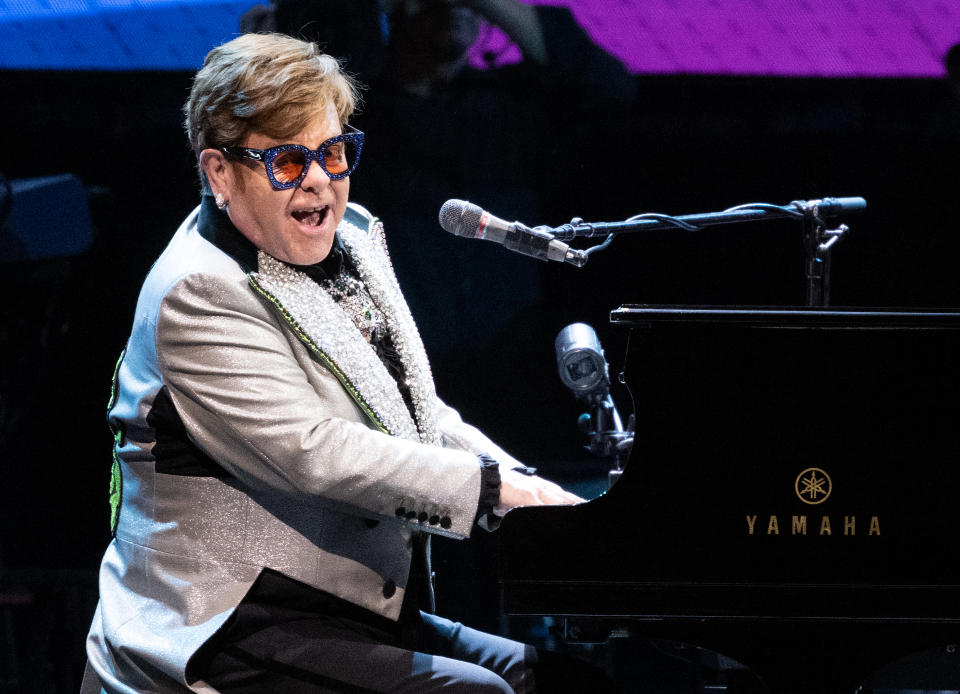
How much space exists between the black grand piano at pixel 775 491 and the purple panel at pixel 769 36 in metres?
1.94

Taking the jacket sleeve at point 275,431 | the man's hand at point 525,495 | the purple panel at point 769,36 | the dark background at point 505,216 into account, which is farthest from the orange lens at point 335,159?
the purple panel at point 769,36

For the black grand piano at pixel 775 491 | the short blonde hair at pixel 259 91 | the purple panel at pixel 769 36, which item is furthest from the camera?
the purple panel at pixel 769 36

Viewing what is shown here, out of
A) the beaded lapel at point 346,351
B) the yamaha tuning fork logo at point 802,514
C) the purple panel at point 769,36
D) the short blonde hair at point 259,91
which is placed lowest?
the yamaha tuning fork logo at point 802,514

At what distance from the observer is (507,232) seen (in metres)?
2.20

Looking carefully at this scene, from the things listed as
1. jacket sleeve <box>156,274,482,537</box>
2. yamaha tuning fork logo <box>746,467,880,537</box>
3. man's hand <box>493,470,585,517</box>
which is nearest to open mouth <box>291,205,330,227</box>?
jacket sleeve <box>156,274,482,537</box>

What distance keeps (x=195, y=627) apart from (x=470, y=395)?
71.3 inches

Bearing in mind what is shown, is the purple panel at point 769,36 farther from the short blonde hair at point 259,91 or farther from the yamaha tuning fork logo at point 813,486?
the yamaha tuning fork logo at point 813,486

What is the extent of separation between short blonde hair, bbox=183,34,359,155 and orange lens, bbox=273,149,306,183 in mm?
38

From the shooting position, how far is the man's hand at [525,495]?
6.53ft

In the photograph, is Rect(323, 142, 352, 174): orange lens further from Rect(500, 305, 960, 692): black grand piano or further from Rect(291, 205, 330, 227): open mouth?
Rect(500, 305, 960, 692): black grand piano

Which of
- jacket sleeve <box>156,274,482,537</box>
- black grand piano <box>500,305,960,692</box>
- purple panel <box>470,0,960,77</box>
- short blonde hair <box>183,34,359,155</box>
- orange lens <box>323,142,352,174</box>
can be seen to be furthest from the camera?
purple panel <box>470,0,960,77</box>

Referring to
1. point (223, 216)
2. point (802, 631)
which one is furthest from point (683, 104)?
point (802, 631)

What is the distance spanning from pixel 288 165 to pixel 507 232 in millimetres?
460

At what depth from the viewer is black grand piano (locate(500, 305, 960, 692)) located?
1.84 m
